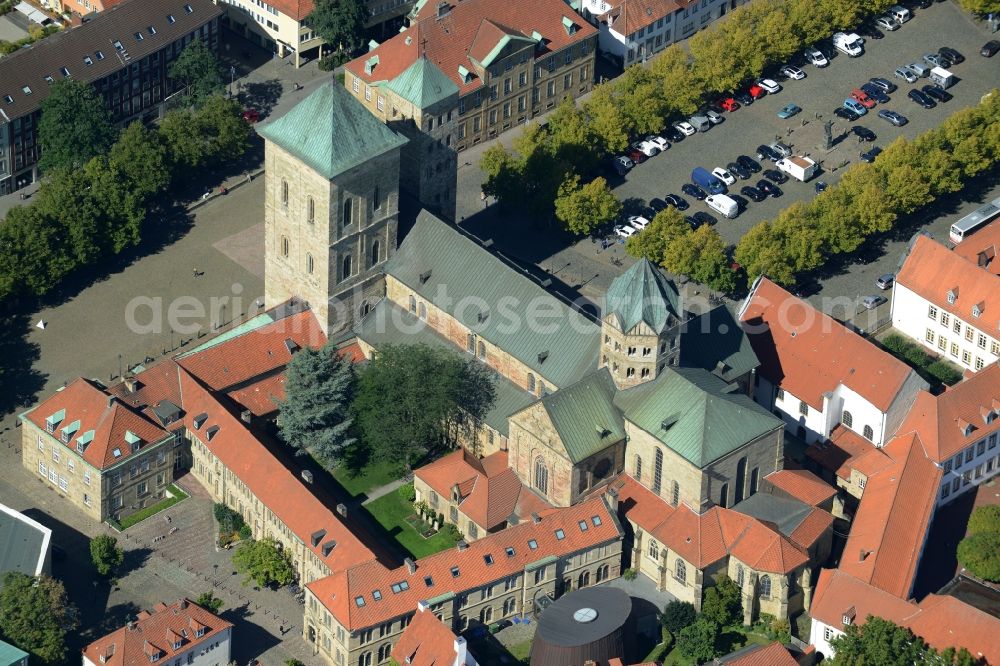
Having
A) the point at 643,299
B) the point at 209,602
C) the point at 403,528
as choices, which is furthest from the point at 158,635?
the point at 643,299

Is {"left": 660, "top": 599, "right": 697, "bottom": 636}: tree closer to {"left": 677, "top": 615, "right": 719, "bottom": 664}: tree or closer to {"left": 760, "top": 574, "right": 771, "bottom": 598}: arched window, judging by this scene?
{"left": 677, "top": 615, "right": 719, "bottom": 664}: tree

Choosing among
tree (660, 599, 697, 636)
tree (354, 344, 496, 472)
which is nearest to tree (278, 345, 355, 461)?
tree (354, 344, 496, 472)

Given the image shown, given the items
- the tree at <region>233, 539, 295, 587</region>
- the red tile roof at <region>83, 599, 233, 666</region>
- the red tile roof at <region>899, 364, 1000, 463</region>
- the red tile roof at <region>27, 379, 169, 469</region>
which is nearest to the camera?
the red tile roof at <region>83, 599, 233, 666</region>

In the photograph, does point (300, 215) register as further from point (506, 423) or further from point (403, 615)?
point (403, 615)

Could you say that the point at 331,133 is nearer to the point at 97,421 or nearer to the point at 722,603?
the point at 97,421

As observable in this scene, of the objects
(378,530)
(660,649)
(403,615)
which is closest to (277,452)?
(378,530)
